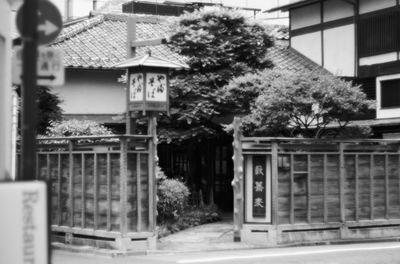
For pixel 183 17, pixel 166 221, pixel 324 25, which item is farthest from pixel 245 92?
pixel 324 25

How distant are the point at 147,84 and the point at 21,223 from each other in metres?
10.5

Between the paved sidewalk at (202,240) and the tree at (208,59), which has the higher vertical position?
A: the tree at (208,59)

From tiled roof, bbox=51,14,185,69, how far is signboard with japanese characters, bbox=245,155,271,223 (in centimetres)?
829

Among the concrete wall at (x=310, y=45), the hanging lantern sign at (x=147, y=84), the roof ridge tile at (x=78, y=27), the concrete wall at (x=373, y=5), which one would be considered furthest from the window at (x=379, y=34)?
the roof ridge tile at (x=78, y=27)

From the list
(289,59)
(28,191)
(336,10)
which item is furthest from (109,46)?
(28,191)

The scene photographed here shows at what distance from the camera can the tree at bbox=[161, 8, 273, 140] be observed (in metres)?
22.2

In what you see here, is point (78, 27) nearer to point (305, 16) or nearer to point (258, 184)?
point (305, 16)

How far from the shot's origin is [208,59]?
22.4 metres

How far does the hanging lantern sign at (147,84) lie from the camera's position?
15.6 meters

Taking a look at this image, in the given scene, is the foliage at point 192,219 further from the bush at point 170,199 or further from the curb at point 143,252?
the curb at point 143,252

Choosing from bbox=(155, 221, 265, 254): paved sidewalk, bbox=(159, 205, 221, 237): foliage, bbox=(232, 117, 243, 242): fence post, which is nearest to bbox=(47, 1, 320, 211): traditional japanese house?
bbox=(159, 205, 221, 237): foliage

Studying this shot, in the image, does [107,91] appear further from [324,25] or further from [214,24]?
[324,25]

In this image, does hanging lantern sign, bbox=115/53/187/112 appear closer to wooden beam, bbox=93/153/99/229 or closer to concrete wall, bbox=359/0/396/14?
wooden beam, bbox=93/153/99/229

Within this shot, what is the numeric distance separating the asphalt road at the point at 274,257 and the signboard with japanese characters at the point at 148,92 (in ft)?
10.7
